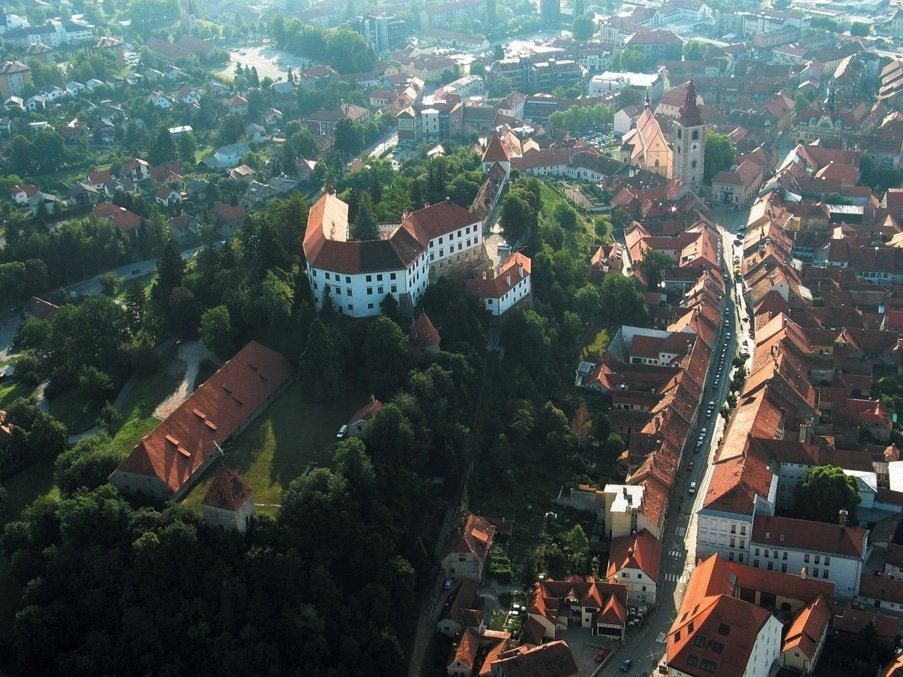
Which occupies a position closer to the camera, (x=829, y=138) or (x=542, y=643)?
(x=542, y=643)

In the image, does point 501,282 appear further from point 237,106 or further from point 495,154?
point 237,106

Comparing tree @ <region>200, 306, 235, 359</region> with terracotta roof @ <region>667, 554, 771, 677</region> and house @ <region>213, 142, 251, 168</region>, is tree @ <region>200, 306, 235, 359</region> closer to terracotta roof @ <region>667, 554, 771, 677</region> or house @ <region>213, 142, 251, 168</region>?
terracotta roof @ <region>667, 554, 771, 677</region>

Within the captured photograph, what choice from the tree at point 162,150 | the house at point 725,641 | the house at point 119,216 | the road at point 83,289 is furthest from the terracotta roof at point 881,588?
the tree at point 162,150

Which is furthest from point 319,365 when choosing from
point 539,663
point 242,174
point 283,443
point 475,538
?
point 242,174

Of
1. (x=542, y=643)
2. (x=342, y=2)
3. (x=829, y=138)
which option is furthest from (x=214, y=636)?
(x=342, y=2)

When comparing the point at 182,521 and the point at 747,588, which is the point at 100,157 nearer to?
the point at 182,521

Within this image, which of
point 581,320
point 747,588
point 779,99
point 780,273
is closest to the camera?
point 747,588
